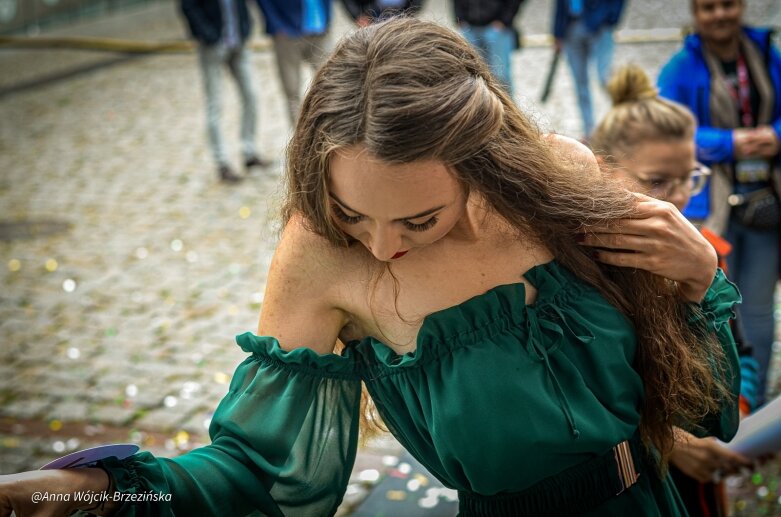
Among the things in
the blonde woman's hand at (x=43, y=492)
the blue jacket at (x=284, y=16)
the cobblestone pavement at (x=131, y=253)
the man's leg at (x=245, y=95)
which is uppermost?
the blonde woman's hand at (x=43, y=492)

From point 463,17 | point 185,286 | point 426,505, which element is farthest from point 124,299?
point 463,17

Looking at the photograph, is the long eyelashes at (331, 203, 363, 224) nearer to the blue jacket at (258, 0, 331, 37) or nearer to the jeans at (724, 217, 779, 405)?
the jeans at (724, 217, 779, 405)

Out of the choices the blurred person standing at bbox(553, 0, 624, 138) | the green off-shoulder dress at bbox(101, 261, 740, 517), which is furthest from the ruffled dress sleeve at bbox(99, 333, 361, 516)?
the blurred person standing at bbox(553, 0, 624, 138)

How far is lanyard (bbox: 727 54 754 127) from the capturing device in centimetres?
461

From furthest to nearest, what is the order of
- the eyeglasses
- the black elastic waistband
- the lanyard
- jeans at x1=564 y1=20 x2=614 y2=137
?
jeans at x1=564 y1=20 x2=614 y2=137 → the lanyard → the eyeglasses → the black elastic waistband

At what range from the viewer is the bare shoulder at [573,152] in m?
2.27

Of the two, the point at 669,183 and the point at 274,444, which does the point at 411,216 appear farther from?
the point at 669,183

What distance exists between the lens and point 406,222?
1.98 meters

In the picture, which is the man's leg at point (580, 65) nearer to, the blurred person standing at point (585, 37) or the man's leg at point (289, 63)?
the blurred person standing at point (585, 37)

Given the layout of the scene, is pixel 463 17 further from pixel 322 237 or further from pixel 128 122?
pixel 322 237

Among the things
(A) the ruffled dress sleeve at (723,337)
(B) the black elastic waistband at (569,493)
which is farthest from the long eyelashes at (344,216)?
(A) the ruffled dress sleeve at (723,337)

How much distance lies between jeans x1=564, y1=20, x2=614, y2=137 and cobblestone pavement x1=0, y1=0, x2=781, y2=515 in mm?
252

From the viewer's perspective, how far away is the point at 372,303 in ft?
7.17

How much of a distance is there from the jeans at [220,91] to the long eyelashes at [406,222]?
23.8 ft
